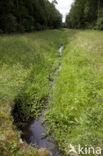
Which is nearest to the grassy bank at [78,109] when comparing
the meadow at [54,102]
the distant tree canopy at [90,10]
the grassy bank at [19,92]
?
the meadow at [54,102]

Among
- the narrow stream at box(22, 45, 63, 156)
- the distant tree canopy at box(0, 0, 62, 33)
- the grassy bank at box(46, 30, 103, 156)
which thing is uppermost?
the distant tree canopy at box(0, 0, 62, 33)

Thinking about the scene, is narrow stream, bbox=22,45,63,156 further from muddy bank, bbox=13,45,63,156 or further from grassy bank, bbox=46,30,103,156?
grassy bank, bbox=46,30,103,156

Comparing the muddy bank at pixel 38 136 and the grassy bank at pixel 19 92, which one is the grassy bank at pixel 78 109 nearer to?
the muddy bank at pixel 38 136

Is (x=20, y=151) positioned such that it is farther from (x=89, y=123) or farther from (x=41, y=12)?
(x=41, y=12)

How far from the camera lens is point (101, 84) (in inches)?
202

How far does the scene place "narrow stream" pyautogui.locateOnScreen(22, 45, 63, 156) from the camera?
11.2ft

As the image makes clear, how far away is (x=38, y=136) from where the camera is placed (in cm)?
379

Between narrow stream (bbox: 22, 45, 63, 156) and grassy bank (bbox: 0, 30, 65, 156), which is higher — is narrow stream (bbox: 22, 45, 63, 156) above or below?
below

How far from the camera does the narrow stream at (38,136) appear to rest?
3.42 metres

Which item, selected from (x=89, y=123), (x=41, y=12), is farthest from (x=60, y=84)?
(x=41, y=12)

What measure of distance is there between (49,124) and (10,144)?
1.67 metres

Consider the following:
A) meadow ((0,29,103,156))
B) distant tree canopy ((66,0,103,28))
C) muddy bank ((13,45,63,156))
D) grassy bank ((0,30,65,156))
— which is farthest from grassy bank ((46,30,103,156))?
distant tree canopy ((66,0,103,28))

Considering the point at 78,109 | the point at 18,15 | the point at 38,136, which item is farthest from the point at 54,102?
the point at 18,15

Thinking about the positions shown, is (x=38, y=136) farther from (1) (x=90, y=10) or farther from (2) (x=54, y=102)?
(1) (x=90, y=10)
